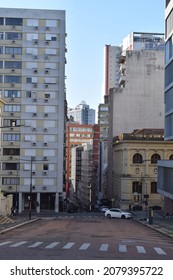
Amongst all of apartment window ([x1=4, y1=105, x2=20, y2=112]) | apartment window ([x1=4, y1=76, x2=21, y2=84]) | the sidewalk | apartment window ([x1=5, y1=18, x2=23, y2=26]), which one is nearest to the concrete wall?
apartment window ([x1=4, y1=76, x2=21, y2=84])

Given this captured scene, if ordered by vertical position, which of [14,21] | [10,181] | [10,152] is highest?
[14,21]

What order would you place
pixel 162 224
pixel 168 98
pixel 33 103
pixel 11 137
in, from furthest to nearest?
1. pixel 33 103
2. pixel 11 137
3. pixel 168 98
4. pixel 162 224

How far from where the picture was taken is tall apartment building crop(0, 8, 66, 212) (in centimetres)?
9012

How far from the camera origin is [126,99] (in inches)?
4269

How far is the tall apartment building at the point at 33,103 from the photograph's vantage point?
296ft

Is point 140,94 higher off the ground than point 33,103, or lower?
higher

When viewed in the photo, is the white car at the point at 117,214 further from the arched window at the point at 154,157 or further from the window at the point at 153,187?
the arched window at the point at 154,157

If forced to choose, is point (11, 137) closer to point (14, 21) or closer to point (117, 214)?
point (14, 21)

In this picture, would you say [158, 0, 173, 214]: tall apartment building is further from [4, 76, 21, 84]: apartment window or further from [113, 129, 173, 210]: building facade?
[4, 76, 21, 84]: apartment window

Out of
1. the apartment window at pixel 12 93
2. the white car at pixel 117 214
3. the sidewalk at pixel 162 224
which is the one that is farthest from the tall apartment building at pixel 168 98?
the apartment window at pixel 12 93

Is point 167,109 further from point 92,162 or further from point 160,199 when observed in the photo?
point 92,162

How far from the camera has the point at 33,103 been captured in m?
90.9

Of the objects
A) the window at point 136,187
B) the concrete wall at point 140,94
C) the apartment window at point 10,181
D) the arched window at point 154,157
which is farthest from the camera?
the concrete wall at point 140,94

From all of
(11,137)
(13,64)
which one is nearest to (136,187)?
(11,137)
